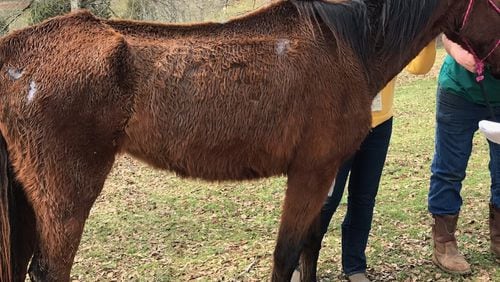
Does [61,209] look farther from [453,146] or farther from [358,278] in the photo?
[453,146]

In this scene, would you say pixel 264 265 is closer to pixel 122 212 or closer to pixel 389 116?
pixel 389 116

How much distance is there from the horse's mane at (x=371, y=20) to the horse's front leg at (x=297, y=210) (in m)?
0.72

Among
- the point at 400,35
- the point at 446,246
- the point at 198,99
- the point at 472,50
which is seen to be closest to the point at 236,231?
the point at 446,246

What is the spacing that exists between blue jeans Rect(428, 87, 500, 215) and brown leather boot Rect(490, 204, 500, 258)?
414 millimetres

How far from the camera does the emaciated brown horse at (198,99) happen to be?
2432 millimetres

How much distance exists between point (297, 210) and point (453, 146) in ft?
5.03

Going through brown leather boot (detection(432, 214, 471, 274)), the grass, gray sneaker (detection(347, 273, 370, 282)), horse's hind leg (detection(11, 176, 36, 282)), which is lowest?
the grass

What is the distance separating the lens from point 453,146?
12.3 ft

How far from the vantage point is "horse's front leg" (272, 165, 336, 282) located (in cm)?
284

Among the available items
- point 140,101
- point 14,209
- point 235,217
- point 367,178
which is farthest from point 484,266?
point 14,209

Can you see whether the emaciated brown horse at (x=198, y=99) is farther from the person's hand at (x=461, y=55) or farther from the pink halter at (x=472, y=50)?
the person's hand at (x=461, y=55)

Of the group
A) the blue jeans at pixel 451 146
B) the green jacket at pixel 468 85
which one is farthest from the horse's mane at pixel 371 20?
the blue jeans at pixel 451 146

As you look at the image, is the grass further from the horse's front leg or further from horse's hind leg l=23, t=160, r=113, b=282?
horse's hind leg l=23, t=160, r=113, b=282

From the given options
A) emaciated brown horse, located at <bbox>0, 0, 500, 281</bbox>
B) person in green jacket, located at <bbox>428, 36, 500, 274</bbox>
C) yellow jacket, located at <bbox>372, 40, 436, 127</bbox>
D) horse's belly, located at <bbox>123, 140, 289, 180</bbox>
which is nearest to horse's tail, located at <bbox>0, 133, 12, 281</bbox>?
emaciated brown horse, located at <bbox>0, 0, 500, 281</bbox>
